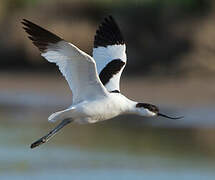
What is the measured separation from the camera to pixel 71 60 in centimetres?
976

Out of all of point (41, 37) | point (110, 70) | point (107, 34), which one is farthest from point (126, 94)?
point (41, 37)

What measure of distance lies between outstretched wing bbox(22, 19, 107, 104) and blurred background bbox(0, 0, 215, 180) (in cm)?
336

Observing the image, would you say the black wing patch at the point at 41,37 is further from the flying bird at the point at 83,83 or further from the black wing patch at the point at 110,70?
the black wing patch at the point at 110,70

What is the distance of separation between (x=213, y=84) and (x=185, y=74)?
2.32ft

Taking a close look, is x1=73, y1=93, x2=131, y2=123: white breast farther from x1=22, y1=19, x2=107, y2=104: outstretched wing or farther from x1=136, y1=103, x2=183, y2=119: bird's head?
x1=136, y1=103, x2=183, y2=119: bird's head

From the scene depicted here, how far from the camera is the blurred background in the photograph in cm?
1397

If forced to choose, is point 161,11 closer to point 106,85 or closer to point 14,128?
point 14,128

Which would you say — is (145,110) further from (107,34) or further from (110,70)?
(107,34)

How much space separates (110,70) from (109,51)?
0.43 m

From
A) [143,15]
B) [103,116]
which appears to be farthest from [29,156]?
[143,15]

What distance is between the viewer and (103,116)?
32.9 feet

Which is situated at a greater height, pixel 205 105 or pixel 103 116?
pixel 103 116

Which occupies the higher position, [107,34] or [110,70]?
[107,34]

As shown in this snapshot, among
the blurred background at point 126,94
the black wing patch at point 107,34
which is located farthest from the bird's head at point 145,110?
the blurred background at point 126,94
